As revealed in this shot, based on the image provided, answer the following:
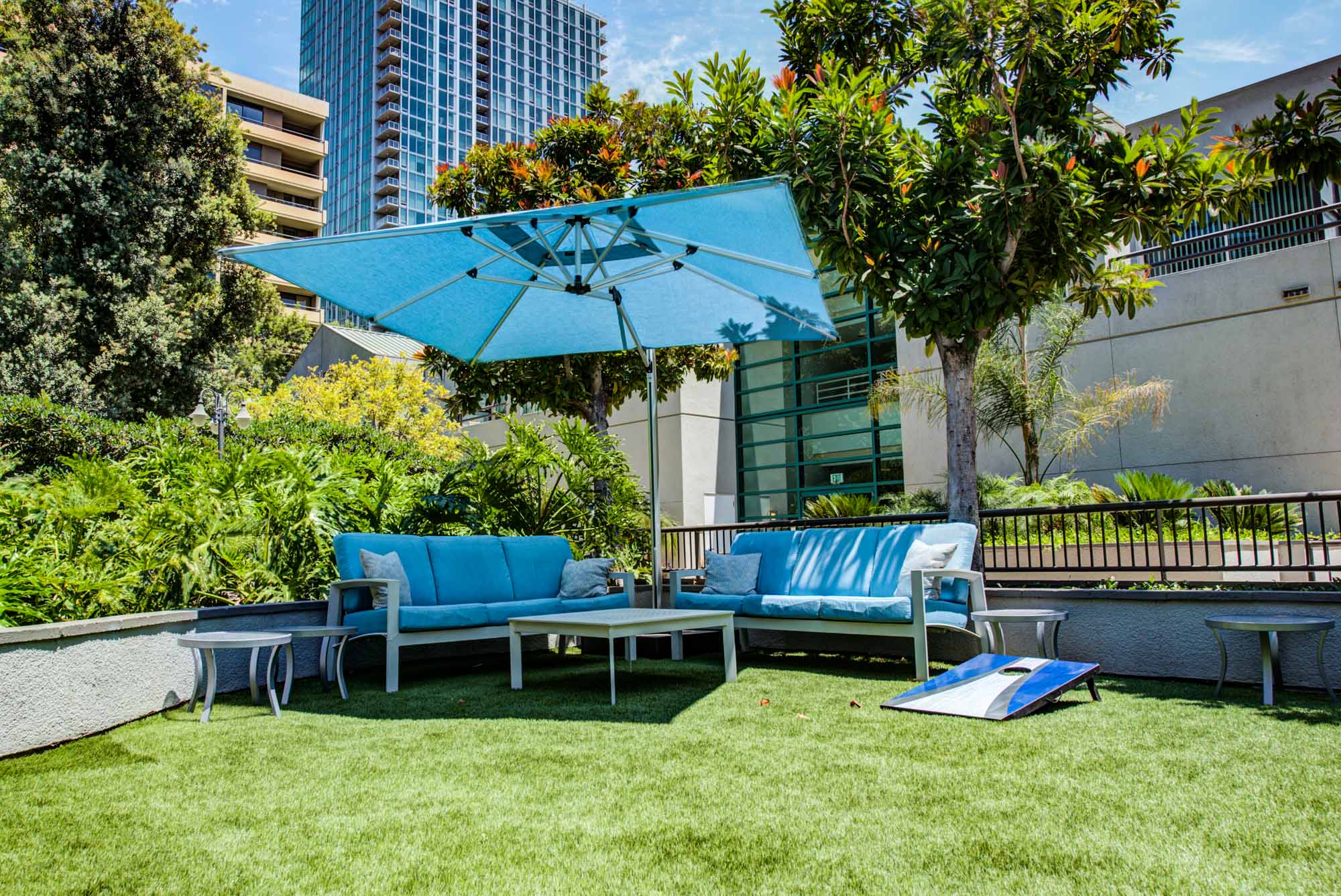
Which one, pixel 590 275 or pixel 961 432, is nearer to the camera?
pixel 590 275

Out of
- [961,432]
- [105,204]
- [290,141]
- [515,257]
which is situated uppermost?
[290,141]

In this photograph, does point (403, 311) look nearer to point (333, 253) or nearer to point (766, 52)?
point (333, 253)

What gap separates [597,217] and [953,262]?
288 cm

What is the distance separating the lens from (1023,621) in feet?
18.0

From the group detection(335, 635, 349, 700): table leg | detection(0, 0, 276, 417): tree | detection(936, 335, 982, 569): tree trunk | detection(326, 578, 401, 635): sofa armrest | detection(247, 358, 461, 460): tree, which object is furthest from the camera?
detection(247, 358, 461, 460): tree

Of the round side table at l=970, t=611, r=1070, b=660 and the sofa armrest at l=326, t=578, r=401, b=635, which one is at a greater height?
the sofa armrest at l=326, t=578, r=401, b=635

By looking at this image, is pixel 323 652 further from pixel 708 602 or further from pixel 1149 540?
pixel 1149 540

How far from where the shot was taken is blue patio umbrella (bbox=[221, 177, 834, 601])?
5.06m

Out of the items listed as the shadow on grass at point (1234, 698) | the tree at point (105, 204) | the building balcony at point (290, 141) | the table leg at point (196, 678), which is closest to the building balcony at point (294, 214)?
the building balcony at point (290, 141)

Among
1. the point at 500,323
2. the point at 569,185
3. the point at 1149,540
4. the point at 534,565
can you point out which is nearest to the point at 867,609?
the point at 534,565

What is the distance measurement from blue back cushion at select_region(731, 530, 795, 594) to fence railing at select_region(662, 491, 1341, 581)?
3.74 feet

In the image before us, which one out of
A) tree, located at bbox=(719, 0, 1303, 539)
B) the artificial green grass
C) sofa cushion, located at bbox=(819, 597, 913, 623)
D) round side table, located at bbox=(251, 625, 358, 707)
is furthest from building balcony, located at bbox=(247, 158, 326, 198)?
the artificial green grass

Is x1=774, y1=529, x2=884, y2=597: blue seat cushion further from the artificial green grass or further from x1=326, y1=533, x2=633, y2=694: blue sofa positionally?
the artificial green grass

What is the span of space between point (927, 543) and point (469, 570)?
345cm
